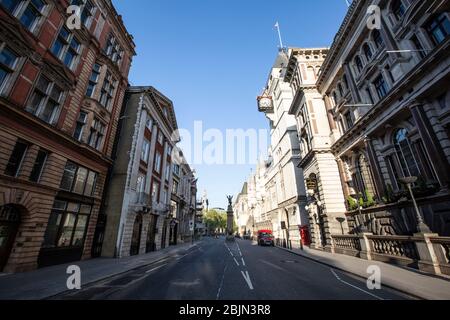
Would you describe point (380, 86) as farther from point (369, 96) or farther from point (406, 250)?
point (406, 250)

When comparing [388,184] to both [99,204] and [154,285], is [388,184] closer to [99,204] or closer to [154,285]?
[154,285]

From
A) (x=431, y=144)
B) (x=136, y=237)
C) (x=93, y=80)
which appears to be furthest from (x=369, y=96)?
(x=136, y=237)

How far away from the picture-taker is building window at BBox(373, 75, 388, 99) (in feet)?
55.5

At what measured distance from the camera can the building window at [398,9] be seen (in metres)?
15.1

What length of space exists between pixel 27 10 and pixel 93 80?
6390 mm

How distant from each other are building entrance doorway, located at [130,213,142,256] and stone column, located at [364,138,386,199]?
23471 mm

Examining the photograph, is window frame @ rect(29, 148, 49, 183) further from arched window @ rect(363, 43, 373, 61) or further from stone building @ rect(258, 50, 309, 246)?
stone building @ rect(258, 50, 309, 246)

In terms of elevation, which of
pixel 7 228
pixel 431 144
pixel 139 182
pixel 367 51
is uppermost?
pixel 367 51

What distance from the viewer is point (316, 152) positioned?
23938 millimetres

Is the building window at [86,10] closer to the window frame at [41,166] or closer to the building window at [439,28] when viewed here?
the window frame at [41,166]

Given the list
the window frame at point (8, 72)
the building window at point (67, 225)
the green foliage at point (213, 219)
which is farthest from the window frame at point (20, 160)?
the green foliage at point (213, 219)

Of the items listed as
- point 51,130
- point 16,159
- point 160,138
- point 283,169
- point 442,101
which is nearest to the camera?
point 16,159

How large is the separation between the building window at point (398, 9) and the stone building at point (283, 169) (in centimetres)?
2003

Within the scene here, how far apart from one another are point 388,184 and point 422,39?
32.7ft
